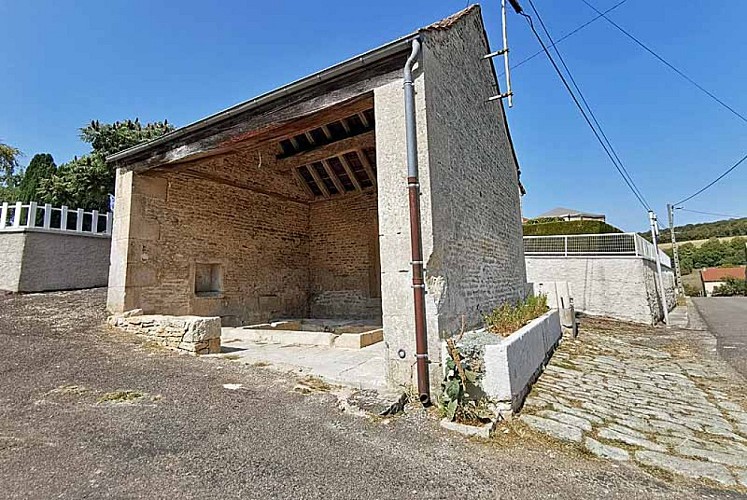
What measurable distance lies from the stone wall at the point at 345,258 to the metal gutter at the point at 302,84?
5.52 meters

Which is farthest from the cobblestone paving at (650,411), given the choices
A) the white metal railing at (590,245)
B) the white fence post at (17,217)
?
the white fence post at (17,217)

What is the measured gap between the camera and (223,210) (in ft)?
30.2

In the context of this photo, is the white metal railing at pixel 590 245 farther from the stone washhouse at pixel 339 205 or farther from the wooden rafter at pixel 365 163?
the wooden rafter at pixel 365 163

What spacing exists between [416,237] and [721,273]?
46.8m

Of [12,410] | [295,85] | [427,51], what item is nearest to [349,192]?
[295,85]

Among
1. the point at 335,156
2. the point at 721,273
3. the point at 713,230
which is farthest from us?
the point at 713,230

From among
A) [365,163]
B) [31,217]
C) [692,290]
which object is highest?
[365,163]

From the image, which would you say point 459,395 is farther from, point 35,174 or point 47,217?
point 35,174

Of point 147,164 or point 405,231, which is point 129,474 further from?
point 147,164

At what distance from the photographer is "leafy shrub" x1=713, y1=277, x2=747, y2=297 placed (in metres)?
32.0

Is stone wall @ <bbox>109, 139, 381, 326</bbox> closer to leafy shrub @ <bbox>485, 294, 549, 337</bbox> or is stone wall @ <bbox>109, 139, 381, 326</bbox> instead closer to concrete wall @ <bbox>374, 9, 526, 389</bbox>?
concrete wall @ <bbox>374, 9, 526, 389</bbox>

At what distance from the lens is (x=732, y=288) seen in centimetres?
3259

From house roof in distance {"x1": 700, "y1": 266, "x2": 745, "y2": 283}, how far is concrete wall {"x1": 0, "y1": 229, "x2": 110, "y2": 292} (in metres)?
47.7

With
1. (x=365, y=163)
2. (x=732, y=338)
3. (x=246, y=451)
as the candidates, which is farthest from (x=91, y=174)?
(x=732, y=338)
